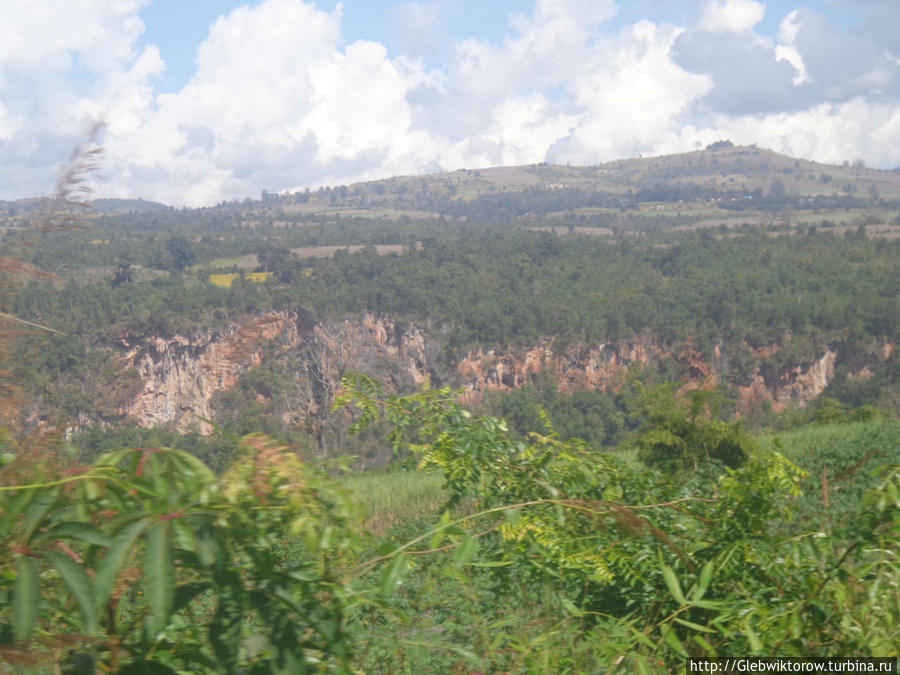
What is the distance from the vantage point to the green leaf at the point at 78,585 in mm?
722

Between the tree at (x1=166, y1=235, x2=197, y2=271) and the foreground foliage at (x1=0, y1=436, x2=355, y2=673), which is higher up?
the tree at (x1=166, y1=235, x2=197, y2=271)

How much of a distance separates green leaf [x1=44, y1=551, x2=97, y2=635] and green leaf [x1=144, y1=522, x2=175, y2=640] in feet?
0.20

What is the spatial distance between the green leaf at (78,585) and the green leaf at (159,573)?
61mm

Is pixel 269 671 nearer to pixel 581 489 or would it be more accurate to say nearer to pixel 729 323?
pixel 581 489

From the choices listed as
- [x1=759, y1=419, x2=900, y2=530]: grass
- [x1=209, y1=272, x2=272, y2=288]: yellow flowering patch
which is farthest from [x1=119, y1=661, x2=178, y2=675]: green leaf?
[x1=209, y1=272, x2=272, y2=288]: yellow flowering patch

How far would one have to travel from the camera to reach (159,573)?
2.48ft

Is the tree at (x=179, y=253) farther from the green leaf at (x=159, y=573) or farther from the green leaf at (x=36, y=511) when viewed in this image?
the green leaf at (x=159, y=573)

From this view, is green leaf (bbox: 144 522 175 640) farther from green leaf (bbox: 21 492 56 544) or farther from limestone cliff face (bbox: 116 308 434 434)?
limestone cliff face (bbox: 116 308 434 434)

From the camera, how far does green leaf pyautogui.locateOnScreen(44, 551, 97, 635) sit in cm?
72

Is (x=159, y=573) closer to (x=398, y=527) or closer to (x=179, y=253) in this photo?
(x=398, y=527)

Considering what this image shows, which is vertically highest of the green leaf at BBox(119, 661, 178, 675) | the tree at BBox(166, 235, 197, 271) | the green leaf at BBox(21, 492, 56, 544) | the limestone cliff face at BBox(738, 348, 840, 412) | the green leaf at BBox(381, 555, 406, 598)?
the tree at BBox(166, 235, 197, 271)

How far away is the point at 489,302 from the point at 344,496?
57.0m

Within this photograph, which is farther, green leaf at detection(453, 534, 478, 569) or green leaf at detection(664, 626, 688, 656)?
green leaf at detection(664, 626, 688, 656)

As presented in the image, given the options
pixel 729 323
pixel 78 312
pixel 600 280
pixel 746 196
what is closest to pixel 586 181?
pixel 746 196
